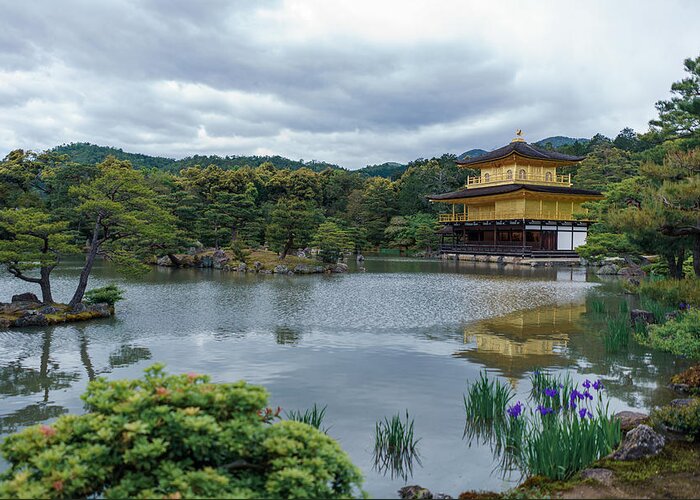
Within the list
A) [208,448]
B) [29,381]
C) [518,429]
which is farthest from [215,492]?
[29,381]

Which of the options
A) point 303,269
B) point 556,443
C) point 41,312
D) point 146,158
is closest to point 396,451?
point 556,443

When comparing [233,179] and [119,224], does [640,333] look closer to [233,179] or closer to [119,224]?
[119,224]

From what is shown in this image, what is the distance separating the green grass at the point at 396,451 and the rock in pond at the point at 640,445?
1.87m

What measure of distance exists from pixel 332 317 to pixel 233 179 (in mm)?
30978

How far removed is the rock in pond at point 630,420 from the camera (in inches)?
218

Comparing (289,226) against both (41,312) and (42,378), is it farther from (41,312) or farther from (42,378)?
(42,378)

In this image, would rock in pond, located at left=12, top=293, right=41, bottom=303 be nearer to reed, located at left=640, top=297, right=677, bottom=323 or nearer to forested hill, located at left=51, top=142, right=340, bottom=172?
reed, located at left=640, top=297, right=677, bottom=323

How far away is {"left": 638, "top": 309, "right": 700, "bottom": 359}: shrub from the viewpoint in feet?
27.0

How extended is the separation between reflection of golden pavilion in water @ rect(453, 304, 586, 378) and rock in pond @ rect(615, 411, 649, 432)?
7.92ft

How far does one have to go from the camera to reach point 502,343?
10.6 meters

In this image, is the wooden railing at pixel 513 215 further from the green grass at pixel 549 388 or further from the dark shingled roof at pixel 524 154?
the green grass at pixel 549 388

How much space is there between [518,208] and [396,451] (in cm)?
3475

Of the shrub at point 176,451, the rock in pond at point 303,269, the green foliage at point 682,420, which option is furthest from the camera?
the rock in pond at point 303,269

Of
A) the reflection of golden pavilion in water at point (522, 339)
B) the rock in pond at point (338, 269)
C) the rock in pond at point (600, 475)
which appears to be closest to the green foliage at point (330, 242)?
the rock in pond at point (338, 269)
